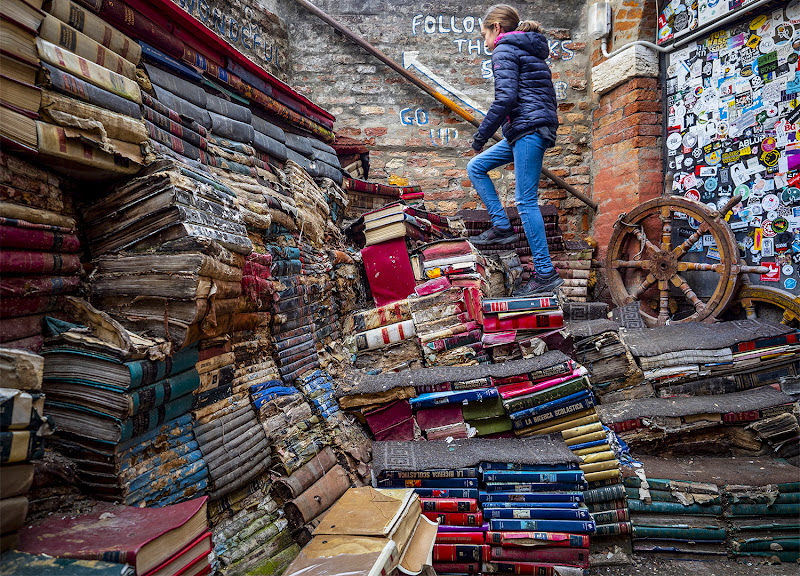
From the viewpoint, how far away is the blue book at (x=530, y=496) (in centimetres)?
213

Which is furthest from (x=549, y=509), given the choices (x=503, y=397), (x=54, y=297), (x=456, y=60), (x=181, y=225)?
(x=456, y=60)

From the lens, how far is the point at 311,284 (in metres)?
2.61

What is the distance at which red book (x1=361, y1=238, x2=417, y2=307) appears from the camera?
129 inches

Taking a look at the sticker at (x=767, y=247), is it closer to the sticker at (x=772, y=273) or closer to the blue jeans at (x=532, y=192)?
the sticker at (x=772, y=273)

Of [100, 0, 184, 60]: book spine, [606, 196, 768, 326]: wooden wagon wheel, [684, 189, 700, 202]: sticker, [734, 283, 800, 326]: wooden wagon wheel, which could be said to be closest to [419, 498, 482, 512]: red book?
[100, 0, 184, 60]: book spine

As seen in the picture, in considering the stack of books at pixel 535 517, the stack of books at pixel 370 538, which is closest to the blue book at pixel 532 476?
the stack of books at pixel 535 517

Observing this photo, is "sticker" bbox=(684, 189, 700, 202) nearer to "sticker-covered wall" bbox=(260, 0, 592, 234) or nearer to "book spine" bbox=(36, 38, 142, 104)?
"sticker-covered wall" bbox=(260, 0, 592, 234)

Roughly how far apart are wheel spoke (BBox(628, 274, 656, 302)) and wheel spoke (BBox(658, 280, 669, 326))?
0.07m

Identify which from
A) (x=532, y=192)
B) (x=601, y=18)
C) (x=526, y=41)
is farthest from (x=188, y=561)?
(x=601, y=18)

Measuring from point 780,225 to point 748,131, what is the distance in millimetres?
810

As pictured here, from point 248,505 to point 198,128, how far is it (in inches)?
62.6

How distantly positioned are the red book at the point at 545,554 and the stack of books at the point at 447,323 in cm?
102

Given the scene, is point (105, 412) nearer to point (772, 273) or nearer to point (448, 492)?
point (448, 492)

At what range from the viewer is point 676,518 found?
2.31 metres
